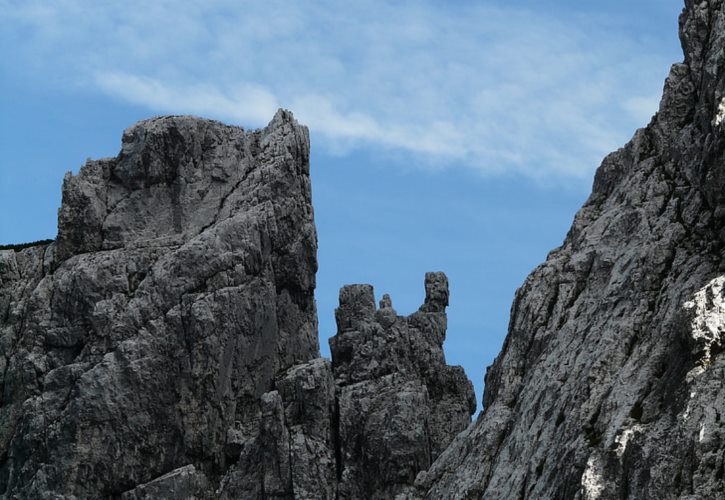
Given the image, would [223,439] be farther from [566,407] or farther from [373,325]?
[566,407]

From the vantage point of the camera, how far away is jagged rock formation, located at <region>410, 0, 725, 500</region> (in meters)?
56.5

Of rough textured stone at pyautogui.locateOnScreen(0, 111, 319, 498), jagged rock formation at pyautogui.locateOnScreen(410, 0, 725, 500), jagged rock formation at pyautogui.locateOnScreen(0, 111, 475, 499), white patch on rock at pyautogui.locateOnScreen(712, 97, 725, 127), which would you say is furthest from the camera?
rough textured stone at pyautogui.locateOnScreen(0, 111, 319, 498)

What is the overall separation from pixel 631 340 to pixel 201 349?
40.5m

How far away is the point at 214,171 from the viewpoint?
10788 centimetres

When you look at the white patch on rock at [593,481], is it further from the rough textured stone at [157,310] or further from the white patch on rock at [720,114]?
the rough textured stone at [157,310]

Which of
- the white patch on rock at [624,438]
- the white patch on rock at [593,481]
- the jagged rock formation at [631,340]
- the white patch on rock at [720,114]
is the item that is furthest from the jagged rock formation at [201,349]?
the white patch on rock at [720,114]

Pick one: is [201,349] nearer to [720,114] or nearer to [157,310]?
[157,310]

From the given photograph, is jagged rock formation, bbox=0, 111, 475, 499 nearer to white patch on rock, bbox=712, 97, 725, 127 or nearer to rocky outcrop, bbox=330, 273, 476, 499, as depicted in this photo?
rocky outcrop, bbox=330, 273, 476, 499

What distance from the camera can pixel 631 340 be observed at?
6494 cm

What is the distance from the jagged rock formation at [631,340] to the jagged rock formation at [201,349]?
17.3 m

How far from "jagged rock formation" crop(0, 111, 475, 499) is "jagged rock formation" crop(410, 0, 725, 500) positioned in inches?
682

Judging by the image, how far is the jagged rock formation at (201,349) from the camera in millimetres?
97812

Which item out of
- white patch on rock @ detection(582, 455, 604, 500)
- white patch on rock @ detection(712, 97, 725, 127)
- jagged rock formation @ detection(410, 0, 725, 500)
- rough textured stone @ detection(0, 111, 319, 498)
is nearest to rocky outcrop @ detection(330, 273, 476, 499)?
rough textured stone @ detection(0, 111, 319, 498)

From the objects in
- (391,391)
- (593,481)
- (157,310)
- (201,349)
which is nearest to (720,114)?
(593,481)
